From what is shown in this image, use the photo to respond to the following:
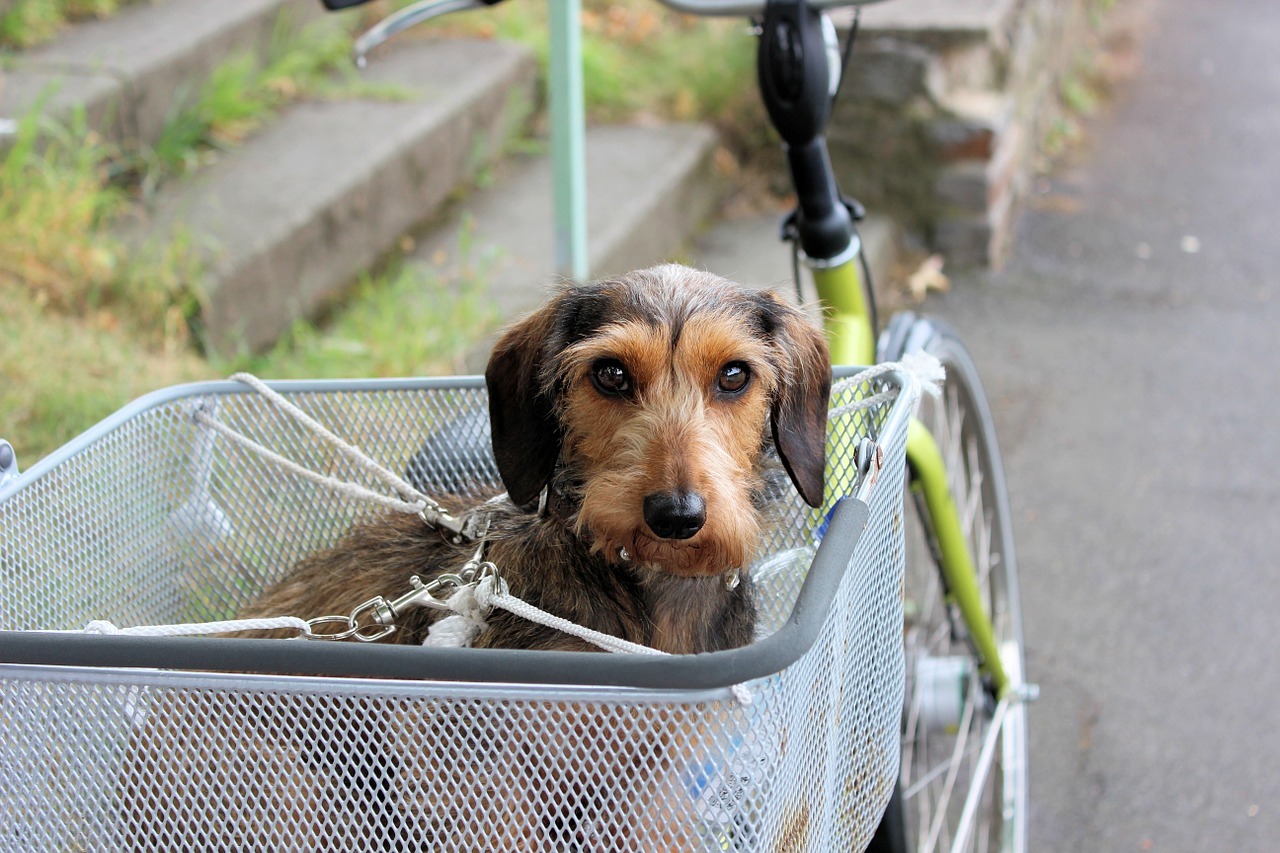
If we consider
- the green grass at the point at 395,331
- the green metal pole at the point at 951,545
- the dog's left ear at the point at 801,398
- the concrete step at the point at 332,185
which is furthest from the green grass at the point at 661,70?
the dog's left ear at the point at 801,398

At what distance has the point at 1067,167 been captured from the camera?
703cm

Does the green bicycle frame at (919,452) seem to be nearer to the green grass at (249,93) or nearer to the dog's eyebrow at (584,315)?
the dog's eyebrow at (584,315)

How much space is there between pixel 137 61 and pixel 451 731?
3.91 meters

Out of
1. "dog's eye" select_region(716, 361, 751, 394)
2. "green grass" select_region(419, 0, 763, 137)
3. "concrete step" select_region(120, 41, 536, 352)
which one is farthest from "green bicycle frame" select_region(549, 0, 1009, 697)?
"green grass" select_region(419, 0, 763, 137)

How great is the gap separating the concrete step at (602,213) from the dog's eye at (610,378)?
7.36ft

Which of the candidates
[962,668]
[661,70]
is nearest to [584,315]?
[962,668]

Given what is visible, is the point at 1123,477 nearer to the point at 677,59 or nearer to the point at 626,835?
the point at 677,59

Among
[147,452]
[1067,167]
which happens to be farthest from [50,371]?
[1067,167]

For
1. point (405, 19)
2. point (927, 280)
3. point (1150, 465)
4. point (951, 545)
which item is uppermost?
point (405, 19)

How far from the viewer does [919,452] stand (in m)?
2.28

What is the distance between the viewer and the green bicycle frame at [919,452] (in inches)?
90.9

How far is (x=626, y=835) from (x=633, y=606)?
1.59 ft

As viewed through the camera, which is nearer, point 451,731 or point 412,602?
point 451,731

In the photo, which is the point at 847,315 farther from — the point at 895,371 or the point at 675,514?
the point at 675,514
